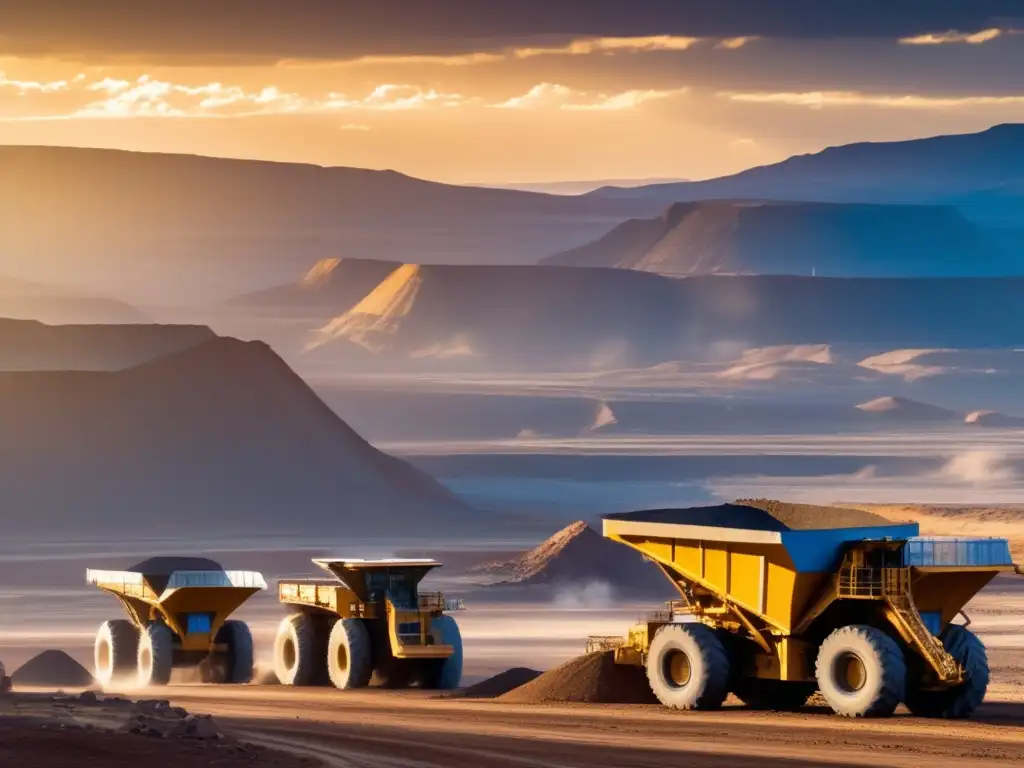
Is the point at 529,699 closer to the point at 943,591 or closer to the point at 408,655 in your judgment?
the point at 408,655

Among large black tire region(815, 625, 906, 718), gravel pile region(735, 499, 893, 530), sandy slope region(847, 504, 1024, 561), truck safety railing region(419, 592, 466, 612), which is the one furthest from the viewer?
sandy slope region(847, 504, 1024, 561)

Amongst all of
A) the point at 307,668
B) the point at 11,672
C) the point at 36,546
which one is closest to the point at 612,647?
the point at 307,668

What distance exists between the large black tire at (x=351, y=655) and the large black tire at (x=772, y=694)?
8.44 meters

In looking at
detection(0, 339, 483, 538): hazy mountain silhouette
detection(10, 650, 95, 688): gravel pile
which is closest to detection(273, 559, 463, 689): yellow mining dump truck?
detection(10, 650, 95, 688): gravel pile

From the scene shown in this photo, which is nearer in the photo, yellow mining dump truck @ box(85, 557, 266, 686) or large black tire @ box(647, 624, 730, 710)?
large black tire @ box(647, 624, 730, 710)

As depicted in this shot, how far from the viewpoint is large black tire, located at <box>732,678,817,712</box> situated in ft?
130

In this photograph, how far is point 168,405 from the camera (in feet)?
483

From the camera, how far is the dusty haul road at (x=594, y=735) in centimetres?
3070

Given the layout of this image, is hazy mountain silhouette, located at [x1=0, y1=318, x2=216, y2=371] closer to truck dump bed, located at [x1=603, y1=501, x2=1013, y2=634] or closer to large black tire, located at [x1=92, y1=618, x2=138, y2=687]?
large black tire, located at [x1=92, y1=618, x2=138, y2=687]

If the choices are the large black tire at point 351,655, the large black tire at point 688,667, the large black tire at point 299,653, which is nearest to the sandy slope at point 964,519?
the large black tire at point 299,653

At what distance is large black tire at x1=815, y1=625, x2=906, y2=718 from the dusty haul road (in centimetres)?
39

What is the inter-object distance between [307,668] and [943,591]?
1525cm

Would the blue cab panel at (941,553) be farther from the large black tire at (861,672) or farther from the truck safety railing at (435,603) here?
the truck safety railing at (435,603)

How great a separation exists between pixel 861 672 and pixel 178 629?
18.4 m
